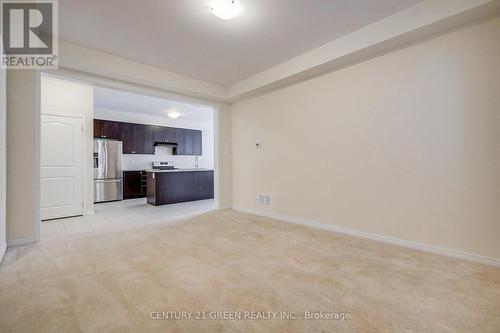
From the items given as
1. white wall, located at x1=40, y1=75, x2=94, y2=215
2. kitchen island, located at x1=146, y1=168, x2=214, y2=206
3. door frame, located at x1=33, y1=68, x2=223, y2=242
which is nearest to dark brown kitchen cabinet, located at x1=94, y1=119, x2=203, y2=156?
kitchen island, located at x1=146, y1=168, x2=214, y2=206

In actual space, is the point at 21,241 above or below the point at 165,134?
below

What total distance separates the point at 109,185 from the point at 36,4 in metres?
4.72

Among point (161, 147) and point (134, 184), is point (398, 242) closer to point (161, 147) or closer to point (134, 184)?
point (134, 184)

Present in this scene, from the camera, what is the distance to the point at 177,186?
19.6ft

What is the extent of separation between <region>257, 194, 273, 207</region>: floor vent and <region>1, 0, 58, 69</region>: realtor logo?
3.69 metres

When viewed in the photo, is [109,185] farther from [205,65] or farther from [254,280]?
[254,280]

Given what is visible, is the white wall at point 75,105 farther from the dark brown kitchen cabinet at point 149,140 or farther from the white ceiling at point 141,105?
the dark brown kitchen cabinet at point 149,140

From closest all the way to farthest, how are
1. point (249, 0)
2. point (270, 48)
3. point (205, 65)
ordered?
point (249, 0) → point (270, 48) → point (205, 65)

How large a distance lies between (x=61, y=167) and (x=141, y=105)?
2782 mm

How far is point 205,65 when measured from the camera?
3.78 m

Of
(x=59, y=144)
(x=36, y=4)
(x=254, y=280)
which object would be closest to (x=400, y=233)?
(x=254, y=280)

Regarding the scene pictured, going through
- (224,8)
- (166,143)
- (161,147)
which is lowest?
(161,147)

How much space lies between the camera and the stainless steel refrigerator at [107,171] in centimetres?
602

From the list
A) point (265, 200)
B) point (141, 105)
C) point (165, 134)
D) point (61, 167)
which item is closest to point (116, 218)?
point (61, 167)
